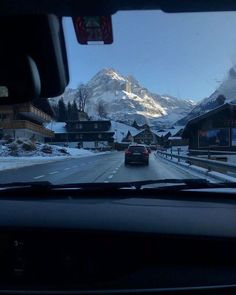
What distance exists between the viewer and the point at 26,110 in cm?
281

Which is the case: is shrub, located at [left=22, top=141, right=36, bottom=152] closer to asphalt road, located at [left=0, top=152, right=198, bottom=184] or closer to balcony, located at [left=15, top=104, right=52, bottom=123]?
asphalt road, located at [left=0, top=152, right=198, bottom=184]

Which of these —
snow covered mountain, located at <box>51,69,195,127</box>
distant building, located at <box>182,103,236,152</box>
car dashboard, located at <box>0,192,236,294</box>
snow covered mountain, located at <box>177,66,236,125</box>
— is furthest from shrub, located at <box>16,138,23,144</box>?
car dashboard, located at <box>0,192,236,294</box>

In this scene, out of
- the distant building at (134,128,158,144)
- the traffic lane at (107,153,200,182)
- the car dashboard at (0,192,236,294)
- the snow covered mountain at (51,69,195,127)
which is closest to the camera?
the car dashboard at (0,192,236,294)

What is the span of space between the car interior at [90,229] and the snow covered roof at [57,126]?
91 cm

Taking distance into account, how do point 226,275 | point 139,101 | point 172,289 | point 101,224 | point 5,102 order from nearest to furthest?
point 172,289
point 226,275
point 101,224
point 5,102
point 139,101

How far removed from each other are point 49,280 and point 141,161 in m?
15.3

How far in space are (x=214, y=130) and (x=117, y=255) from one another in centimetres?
250

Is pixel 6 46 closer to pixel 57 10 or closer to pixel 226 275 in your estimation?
pixel 57 10

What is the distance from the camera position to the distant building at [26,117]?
279 centimetres

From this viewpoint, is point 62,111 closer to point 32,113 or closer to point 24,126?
point 32,113

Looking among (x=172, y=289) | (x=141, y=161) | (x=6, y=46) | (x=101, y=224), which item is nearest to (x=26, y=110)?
(x=6, y=46)

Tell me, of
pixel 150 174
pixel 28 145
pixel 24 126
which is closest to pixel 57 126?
pixel 24 126

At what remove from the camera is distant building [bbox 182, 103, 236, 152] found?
12.3 ft

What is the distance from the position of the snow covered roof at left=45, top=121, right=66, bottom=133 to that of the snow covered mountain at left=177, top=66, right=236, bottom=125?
0.93 meters
